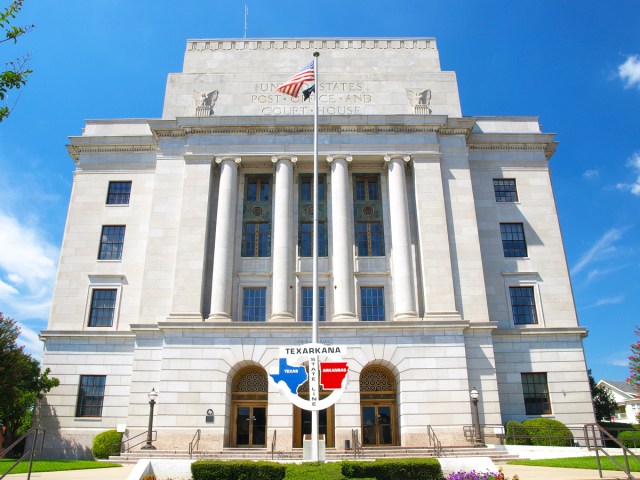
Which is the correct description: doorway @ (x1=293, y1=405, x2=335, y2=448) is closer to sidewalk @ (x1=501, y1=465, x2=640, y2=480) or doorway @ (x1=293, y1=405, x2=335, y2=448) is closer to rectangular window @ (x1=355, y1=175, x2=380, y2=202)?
sidewalk @ (x1=501, y1=465, x2=640, y2=480)

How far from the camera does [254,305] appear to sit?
31.7 metres

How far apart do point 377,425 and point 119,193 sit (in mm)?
22405

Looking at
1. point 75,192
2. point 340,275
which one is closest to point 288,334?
point 340,275

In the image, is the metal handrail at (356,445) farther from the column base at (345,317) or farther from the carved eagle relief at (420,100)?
the carved eagle relief at (420,100)

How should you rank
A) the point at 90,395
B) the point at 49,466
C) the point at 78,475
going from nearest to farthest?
the point at 78,475 → the point at 49,466 → the point at 90,395

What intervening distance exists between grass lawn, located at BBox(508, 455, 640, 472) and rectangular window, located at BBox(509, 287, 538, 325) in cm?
1078

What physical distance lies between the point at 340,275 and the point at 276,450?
10.1 metres

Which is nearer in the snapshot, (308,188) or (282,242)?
(282,242)

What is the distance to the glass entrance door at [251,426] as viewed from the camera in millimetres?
28672

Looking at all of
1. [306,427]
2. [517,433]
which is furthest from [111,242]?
[517,433]

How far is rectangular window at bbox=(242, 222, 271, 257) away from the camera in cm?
3300

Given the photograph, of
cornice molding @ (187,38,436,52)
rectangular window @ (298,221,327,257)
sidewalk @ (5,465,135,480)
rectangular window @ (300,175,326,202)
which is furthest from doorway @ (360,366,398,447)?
cornice molding @ (187,38,436,52)

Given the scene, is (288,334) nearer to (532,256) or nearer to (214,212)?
(214,212)

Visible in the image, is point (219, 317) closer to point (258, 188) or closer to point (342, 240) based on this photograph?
point (342, 240)
